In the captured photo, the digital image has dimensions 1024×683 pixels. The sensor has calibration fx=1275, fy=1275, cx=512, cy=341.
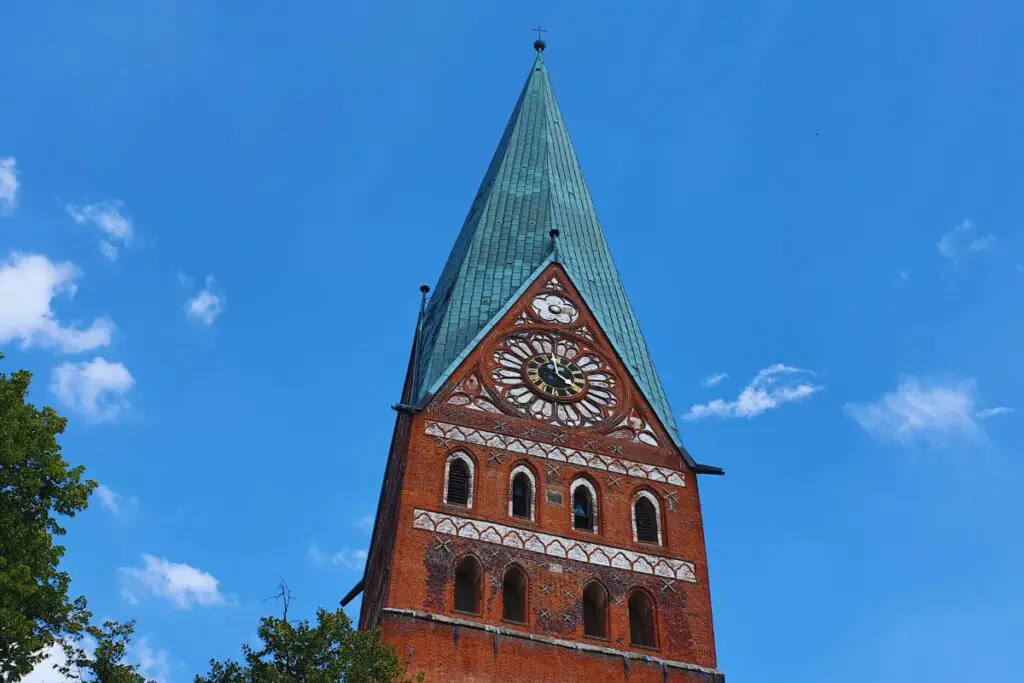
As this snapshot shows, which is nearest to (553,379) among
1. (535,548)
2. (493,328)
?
(493,328)

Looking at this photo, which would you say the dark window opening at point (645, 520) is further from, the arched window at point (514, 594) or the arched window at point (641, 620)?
the arched window at point (514, 594)

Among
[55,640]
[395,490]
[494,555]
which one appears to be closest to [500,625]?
[494,555]

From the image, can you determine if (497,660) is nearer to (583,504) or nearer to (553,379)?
(583,504)

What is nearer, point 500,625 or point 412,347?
point 500,625

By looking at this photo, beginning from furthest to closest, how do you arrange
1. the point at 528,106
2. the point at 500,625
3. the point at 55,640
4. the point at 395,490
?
Answer: 1. the point at 528,106
2. the point at 395,490
3. the point at 500,625
4. the point at 55,640

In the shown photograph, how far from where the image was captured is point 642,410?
29344 mm

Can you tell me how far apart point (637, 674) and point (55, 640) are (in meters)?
11.7

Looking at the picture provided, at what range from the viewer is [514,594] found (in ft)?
82.1

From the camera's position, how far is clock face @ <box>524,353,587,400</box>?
94.4ft

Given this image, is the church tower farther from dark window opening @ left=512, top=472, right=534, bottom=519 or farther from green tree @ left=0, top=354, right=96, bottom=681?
green tree @ left=0, top=354, right=96, bottom=681

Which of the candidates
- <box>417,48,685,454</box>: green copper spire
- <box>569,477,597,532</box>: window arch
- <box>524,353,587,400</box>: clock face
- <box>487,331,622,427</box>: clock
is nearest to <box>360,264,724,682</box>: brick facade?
<box>569,477,597,532</box>: window arch

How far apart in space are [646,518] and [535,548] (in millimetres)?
3020

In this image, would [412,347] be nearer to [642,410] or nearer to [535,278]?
[535,278]

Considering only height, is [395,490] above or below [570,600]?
above
